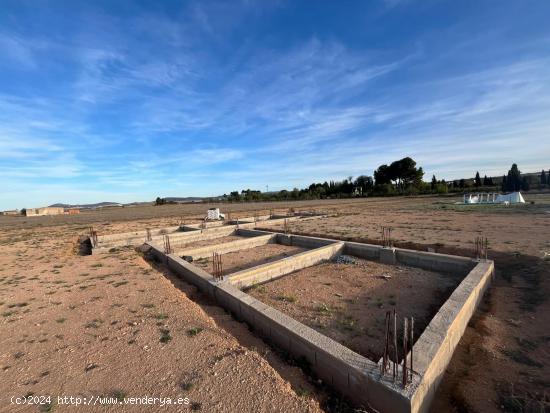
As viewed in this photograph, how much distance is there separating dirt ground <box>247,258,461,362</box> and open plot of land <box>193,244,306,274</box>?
5.51ft

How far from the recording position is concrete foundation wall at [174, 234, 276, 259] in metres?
9.76

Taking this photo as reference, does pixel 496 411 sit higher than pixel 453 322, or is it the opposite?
pixel 453 322

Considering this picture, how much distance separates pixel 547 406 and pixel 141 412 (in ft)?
13.3

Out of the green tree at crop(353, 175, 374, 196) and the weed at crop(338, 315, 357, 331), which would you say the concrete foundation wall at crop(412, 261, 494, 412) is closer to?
the weed at crop(338, 315, 357, 331)

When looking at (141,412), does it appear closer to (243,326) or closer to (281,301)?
(243,326)

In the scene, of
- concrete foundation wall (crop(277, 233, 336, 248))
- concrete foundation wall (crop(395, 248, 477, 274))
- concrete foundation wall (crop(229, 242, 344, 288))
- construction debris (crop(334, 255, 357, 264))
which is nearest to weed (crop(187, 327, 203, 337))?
concrete foundation wall (crop(229, 242, 344, 288))

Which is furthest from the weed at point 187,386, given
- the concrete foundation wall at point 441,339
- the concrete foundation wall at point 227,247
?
the concrete foundation wall at point 227,247

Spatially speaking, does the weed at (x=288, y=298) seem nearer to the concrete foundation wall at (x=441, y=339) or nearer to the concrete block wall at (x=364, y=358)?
the concrete block wall at (x=364, y=358)

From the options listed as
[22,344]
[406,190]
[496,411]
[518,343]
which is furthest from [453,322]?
[406,190]

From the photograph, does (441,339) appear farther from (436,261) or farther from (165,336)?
(436,261)

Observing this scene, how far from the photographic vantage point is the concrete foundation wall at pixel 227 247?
976 centimetres

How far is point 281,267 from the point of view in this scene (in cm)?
769

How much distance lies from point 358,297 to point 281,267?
7.96 feet

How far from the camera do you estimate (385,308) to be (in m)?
5.32
